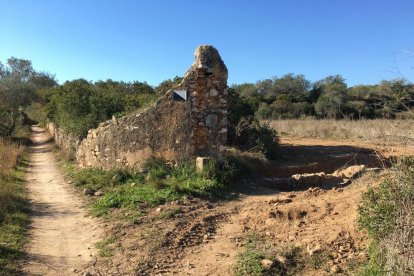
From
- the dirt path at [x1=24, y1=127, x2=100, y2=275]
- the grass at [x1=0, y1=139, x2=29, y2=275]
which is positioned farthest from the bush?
the grass at [x1=0, y1=139, x2=29, y2=275]

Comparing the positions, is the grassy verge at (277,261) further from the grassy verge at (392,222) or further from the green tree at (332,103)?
the green tree at (332,103)

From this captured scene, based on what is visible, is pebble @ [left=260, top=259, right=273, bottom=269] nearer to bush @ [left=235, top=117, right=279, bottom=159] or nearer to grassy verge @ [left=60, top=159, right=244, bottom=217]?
grassy verge @ [left=60, top=159, right=244, bottom=217]

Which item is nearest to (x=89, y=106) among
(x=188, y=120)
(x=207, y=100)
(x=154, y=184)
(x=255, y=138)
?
(x=255, y=138)

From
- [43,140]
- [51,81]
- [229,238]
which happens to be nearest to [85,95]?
[43,140]

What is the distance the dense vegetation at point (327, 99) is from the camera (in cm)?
507

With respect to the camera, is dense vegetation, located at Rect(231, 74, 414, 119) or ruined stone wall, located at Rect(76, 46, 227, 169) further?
ruined stone wall, located at Rect(76, 46, 227, 169)

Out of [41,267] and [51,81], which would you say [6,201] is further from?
[51,81]

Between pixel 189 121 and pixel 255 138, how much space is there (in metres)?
4.39

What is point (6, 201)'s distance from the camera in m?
8.12

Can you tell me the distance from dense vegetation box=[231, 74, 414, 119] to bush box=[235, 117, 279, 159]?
242cm

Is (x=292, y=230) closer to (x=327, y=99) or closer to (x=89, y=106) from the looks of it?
(x=89, y=106)

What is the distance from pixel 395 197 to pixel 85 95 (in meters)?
16.5

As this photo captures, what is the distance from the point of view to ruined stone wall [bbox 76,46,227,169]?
10258mm

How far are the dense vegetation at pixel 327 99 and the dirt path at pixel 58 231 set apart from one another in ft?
14.6
